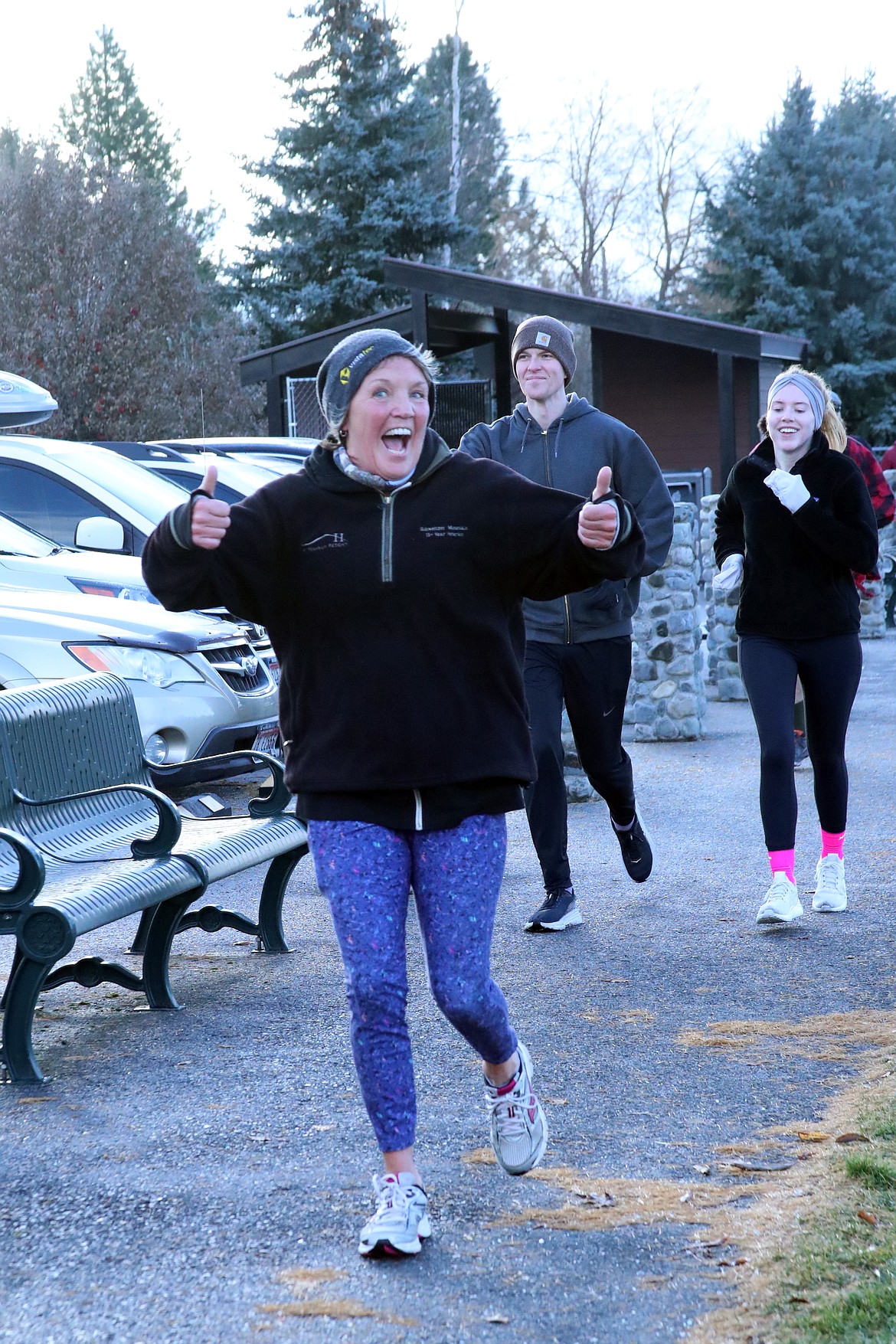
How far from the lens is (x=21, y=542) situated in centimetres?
1026

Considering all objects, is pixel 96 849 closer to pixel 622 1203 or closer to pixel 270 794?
pixel 270 794

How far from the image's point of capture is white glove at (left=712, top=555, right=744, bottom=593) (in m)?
6.54

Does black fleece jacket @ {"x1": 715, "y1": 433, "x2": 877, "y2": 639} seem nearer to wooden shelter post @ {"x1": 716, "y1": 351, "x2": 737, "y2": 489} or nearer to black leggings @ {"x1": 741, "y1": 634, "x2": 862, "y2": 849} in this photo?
black leggings @ {"x1": 741, "y1": 634, "x2": 862, "y2": 849}

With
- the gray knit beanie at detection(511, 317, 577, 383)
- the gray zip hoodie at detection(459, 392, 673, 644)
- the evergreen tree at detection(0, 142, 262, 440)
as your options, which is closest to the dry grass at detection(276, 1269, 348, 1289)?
the gray zip hoodie at detection(459, 392, 673, 644)

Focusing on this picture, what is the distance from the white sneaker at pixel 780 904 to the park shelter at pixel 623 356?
1459cm

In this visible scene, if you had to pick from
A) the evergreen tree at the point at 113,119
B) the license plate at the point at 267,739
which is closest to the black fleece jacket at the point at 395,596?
the license plate at the point at 267,739

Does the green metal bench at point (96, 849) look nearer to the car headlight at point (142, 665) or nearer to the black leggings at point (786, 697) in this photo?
the black leggings at point (786, 697)

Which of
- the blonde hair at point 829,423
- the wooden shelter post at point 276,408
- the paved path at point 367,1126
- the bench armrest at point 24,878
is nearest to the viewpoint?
the paved path at point 367,1126

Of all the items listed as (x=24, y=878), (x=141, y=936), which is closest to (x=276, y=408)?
(x=141, y=936)

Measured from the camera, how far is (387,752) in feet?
11.2

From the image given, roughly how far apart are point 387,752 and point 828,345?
35.0 meters

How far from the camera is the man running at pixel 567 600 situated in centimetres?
623

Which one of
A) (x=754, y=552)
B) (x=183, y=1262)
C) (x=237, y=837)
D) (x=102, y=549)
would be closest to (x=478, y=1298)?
(x=183, y=1262)

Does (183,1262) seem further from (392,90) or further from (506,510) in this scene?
(392,90)
